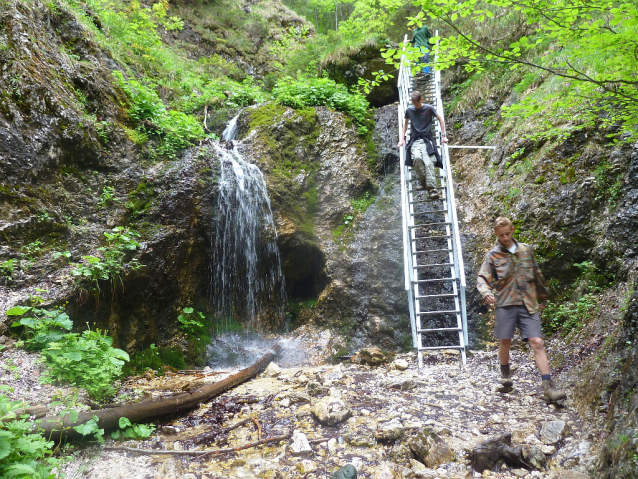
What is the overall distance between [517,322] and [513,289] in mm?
323

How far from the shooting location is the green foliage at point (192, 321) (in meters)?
5.82

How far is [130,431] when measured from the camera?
3039 millimetres

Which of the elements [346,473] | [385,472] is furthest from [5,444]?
[385,472]

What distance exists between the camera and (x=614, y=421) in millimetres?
2221

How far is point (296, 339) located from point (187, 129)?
4.47 m

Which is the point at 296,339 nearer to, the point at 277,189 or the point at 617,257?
the point at 277,189

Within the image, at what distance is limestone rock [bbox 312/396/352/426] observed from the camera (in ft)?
10.2

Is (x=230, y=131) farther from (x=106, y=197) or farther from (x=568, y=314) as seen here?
(x=568, y=314)

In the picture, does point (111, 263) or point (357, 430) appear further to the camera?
point (111, 263)

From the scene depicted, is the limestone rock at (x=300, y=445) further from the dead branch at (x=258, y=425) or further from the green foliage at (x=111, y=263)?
the green foliage at (x=111, y=263)

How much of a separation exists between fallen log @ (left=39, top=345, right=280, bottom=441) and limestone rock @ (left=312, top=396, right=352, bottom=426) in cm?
130

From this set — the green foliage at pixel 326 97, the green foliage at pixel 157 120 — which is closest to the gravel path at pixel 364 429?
the green foliage at pixel 157 120

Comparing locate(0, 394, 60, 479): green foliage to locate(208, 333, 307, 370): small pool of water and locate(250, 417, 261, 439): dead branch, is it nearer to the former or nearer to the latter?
locate(250, 417, 261, 439): dead branch

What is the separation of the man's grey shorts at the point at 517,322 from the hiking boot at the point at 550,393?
1.32 feet
